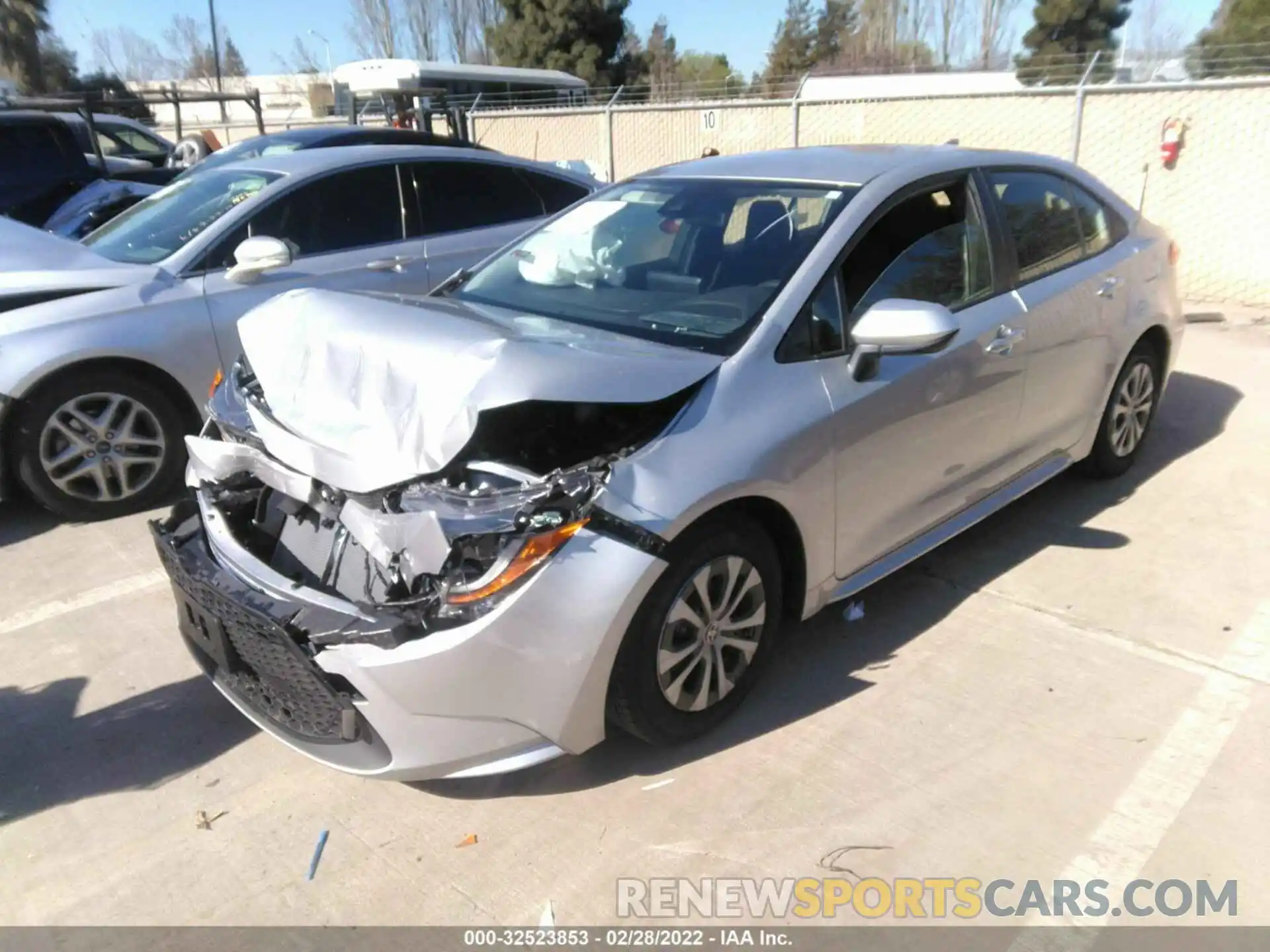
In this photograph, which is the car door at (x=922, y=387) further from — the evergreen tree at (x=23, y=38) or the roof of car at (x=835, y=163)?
the evergreen tree at (x=23, y=38)

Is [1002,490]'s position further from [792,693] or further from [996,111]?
[996,111]

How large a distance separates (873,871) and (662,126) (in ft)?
48.0

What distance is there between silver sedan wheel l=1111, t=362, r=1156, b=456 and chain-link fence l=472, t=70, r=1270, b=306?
466cm

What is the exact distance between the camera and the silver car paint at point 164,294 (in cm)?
477

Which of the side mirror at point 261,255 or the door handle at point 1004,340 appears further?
the side mirror at point 261,255

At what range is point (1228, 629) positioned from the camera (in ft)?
12.7

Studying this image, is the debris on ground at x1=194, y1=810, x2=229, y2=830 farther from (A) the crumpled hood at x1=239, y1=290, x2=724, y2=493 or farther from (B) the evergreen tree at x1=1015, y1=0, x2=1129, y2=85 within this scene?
(B) the evergreen tree at x1=1015, y1=0, x2=1129, y2=85

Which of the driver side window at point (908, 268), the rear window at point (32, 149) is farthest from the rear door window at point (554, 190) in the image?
the rear window at point (32, 149)

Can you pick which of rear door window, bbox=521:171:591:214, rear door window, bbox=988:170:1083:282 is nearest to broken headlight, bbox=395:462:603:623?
rear door window, bbox=988:170:1083:282

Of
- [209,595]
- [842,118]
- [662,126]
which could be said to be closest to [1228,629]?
[209,595]

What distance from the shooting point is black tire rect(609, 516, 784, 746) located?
2.80 meters

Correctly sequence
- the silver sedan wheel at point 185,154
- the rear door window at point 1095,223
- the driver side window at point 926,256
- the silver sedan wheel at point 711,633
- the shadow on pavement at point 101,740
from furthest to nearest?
the silver sedan wheel at point 185,154 → the rear door window at point 1095,223 → the driver side window at point 926,256 → the shadow on pavement at point 101,740 → the silver sedan wheel at point 711,633

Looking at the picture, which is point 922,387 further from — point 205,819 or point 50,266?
point 50,266

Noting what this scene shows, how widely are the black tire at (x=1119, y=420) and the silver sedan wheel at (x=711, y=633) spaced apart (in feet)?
8.70
